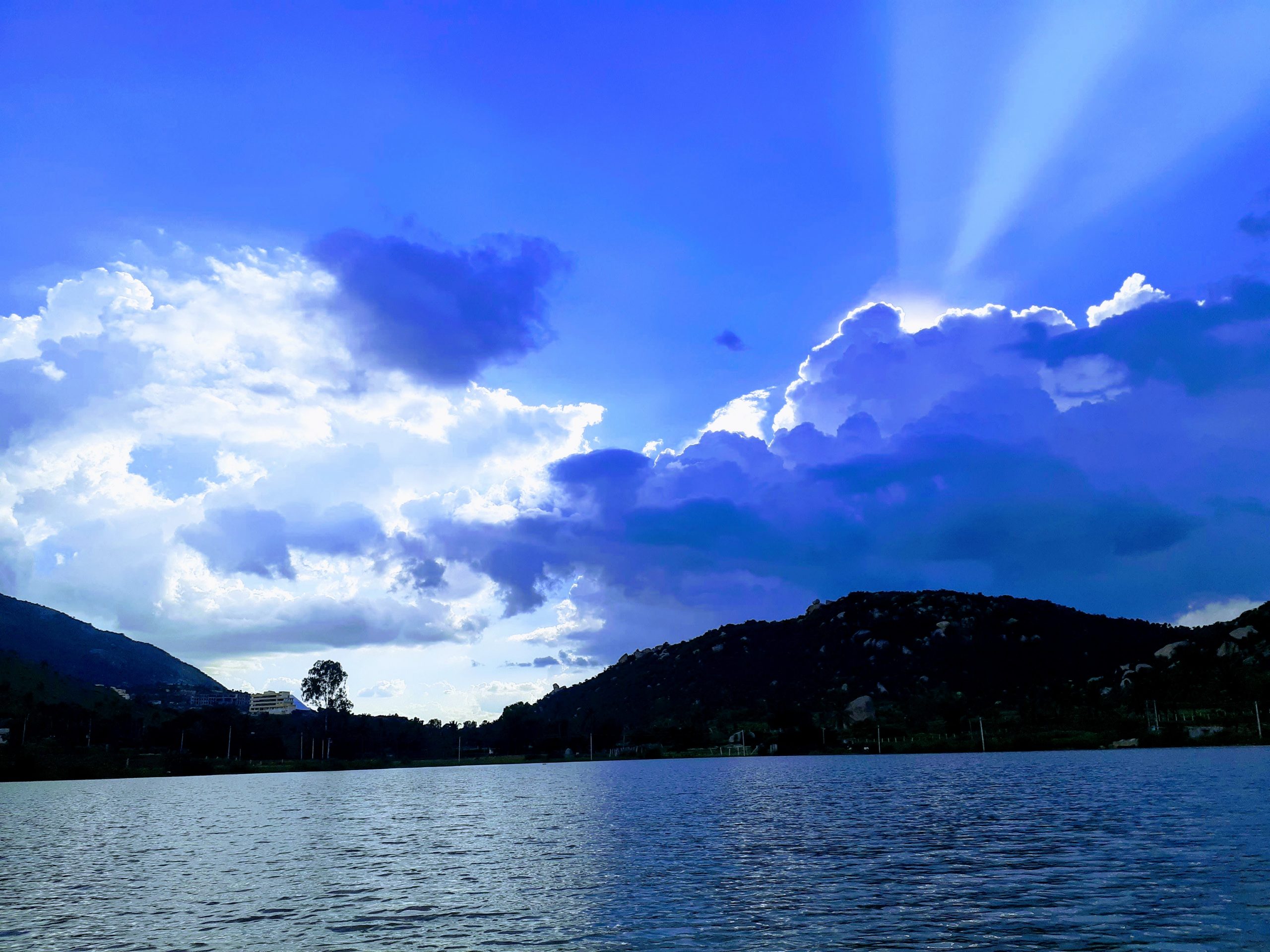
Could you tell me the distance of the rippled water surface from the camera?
41.3 metres

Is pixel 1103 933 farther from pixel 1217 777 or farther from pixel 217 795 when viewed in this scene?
pixel 217 795

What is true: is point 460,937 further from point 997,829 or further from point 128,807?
point 128,807

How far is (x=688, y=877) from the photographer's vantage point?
195 ft

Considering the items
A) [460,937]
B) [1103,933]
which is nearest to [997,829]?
[1103,933]

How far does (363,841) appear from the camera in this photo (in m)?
91.5

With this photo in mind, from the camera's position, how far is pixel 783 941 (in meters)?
38.9

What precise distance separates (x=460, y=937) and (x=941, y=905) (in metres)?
24.5

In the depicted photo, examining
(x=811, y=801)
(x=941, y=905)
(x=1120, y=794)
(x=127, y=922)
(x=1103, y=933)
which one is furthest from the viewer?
(x=811, y=801)

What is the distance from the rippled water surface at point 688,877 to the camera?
41281 millimetres

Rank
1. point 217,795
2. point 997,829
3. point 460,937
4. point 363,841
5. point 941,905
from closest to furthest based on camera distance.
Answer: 1. point 460,937
2. point 941,905
3. point 997,829
4. point 363,841
5. point 217,795

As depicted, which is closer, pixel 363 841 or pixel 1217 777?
pixel 363 841

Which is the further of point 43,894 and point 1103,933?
point 43,894

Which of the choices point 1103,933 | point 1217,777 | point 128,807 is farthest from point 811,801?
point 128,807

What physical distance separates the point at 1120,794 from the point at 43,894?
373ft
